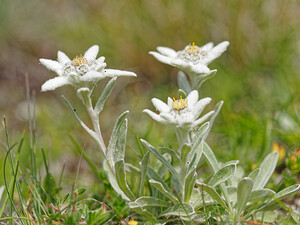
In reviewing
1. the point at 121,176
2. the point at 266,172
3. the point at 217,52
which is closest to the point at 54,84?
the point at 121,176

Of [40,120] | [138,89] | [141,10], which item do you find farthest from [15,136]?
[141,10]

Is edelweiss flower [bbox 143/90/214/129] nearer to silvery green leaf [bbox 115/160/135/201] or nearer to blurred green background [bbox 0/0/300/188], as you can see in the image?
silvery green leaf [bbox 115/160/135/201]

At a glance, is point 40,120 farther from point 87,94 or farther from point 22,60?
point 87,94

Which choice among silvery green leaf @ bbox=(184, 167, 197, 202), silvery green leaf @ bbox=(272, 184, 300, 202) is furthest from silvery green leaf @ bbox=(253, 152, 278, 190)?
silvery green leaf @ bbox=(184, 167, 197, 202)

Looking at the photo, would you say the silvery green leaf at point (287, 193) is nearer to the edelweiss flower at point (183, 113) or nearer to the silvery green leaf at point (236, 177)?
the silvery green leaf at point (236, 177)

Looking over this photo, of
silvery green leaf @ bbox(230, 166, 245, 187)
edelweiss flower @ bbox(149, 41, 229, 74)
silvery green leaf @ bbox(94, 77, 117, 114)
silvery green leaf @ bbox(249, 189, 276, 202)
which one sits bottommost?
silvery green leaf @ bbox(230, 166, 245, 187)

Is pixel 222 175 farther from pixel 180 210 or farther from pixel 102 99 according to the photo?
pixel 102 99
